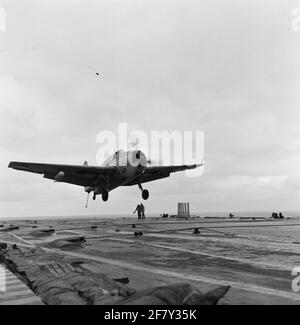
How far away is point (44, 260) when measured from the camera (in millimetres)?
10906

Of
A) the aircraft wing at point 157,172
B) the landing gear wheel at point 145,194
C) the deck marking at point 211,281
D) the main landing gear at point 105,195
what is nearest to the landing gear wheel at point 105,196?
the main landing gear at point 105,195

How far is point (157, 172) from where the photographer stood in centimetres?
4112

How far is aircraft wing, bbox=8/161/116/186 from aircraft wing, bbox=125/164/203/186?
4.16 metres

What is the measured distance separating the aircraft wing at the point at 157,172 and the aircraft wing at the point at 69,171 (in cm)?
416

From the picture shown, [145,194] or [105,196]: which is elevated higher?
[145,194]

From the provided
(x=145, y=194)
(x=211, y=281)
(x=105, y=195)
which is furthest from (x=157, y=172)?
(x=211, y=281)

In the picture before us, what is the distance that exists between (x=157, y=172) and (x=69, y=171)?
33.6ft

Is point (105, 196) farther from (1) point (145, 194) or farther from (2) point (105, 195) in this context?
(1) point (145, 194)

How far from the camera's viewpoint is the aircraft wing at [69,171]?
3482 cm
